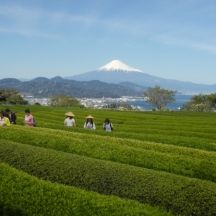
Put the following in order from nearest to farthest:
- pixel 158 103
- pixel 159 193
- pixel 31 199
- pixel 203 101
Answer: pixel 31 199, pixel 159 193, pixel 203 101, pixel 158 103

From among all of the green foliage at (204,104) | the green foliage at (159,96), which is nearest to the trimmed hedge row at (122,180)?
the green foliage at (204,104)

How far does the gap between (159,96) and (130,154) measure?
5951 inches

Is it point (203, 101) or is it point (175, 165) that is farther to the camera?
point (203, 101)

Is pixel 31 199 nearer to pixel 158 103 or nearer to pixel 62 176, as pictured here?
pixel 62 176

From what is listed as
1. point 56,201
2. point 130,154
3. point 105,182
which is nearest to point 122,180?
point 105,182

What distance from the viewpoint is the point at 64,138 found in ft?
67.6

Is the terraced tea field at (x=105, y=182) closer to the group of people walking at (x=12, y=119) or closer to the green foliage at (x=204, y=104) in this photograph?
the group of people walking at (x=12, y=119)

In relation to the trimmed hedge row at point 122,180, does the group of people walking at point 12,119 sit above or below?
above

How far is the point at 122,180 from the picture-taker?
13281 mm

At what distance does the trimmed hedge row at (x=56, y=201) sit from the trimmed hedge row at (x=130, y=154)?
5439 mm

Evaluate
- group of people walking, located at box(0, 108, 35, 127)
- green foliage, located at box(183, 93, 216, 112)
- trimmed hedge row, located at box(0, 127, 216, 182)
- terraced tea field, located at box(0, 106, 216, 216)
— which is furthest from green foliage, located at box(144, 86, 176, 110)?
terraced tea field, located at box(0, 106, 216, 216)

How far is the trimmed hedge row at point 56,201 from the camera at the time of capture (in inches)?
418

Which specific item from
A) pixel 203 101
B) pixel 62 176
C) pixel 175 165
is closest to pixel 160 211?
pixel 62 176

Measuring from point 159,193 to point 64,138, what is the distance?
900 centimetres
